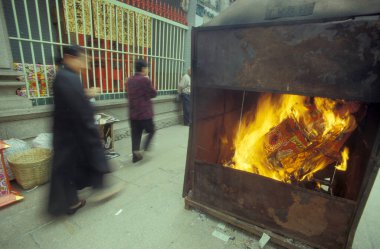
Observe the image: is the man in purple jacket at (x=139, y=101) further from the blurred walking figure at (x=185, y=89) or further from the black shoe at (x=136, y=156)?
the blurred walking figure at (x=185, y=89)

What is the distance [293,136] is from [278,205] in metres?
0.72

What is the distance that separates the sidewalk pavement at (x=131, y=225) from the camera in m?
2.05

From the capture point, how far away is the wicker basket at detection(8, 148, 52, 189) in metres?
2.78

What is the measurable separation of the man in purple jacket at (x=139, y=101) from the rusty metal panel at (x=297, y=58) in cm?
176

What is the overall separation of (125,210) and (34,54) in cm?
299

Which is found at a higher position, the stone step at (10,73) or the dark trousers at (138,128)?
the stone step at (10,73)

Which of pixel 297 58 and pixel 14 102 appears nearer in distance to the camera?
pixel 297 58

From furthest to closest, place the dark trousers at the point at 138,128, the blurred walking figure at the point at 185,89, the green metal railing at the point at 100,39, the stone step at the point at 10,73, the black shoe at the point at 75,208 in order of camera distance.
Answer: the blurred walking figure at the point at 185,89, the dark trousers at the point at 138,128, the green metal railing at the point at 100,39, the stone step at the point at 10,73, the black shoe at the point at 75,208

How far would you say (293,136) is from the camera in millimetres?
2232

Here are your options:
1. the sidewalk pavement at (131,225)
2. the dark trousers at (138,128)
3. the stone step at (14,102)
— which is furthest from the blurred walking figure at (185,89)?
the stone step at (14,102)

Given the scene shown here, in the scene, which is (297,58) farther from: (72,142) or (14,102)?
(14,102)

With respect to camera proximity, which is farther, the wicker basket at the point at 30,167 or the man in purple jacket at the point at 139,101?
the man in purple jacket at the point at 139,101

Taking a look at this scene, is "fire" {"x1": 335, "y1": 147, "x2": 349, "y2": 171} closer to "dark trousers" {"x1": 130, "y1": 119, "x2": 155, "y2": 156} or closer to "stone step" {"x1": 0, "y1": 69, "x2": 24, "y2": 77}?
"dark trousers" {"x1": 130, "y1": 119, "x2": 155, "y2": 156}

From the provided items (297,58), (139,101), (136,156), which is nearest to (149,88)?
(139,101)
